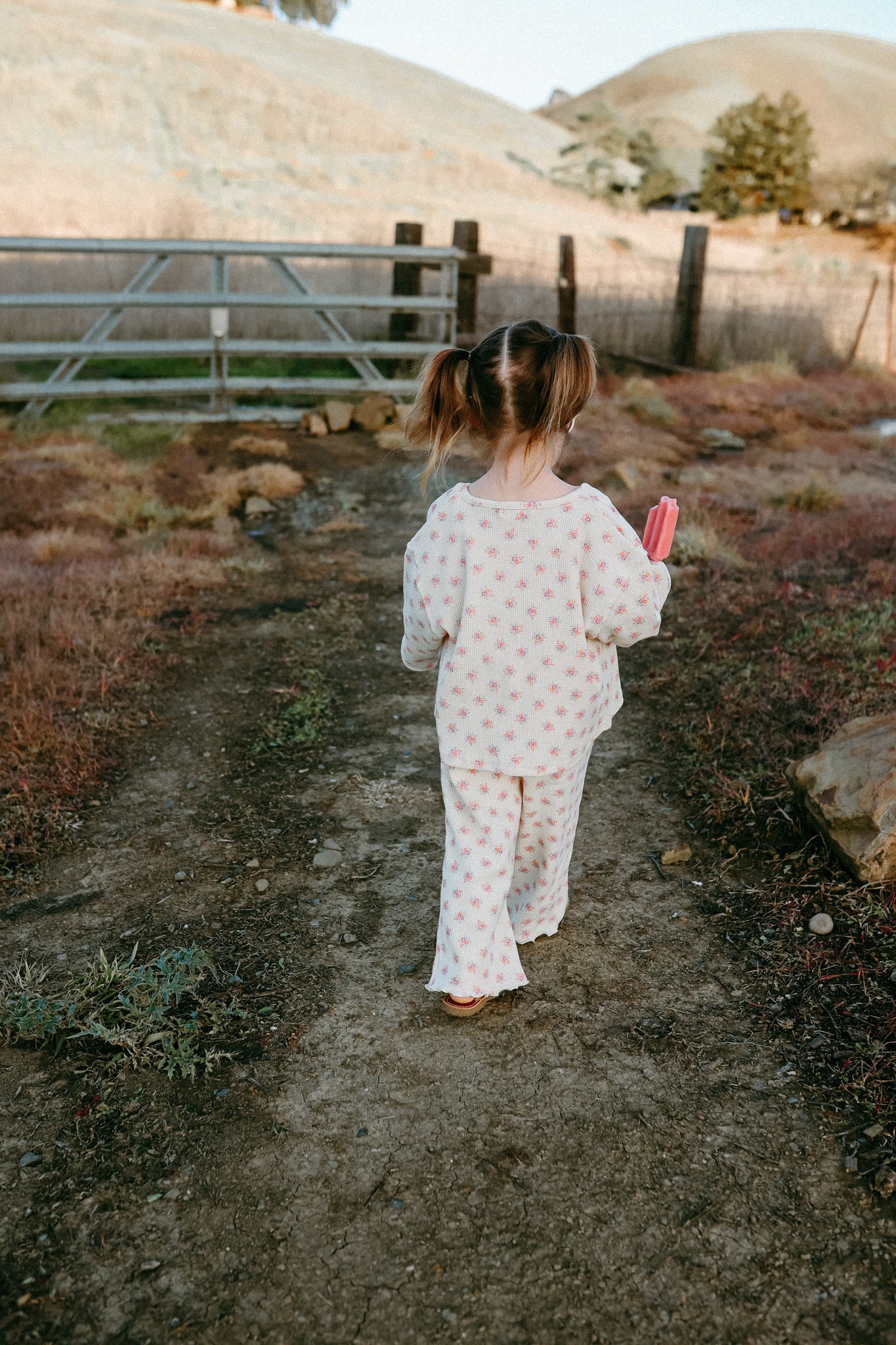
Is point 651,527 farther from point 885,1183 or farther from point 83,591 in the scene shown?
point 83,591

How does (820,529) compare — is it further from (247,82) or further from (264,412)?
(247,82)

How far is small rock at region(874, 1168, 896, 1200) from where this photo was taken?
6.79 ft

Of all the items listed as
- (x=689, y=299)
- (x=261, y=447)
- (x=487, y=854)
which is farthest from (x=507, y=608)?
(x=689, y=299)

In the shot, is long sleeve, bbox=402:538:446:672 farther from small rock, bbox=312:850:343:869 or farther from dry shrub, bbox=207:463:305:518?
dry shrub, bbox=207:463:305:518

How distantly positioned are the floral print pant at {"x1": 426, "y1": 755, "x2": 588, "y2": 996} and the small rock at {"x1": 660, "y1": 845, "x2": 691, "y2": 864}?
2.69 ft

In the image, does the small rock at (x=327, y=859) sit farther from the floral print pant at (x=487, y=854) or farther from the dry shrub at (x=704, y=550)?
the dry shrub at (x=704, y=550)

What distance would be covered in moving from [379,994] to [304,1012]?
0.72 feet

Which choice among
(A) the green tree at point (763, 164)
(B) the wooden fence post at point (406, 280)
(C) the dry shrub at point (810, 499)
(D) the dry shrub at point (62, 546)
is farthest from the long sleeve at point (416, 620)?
(A) the green tree at point (763, 164)

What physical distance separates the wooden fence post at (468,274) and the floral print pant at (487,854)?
8475mm

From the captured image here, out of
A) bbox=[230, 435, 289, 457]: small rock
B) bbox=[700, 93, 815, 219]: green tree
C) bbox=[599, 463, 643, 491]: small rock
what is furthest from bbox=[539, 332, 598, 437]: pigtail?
bbox=[700, 93, 815, 219]: green tree

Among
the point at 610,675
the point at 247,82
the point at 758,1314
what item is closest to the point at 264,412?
the point at 610,675

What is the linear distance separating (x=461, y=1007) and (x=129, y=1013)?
0.90 meters

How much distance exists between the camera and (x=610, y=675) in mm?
2627

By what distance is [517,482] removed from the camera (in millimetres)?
2289
